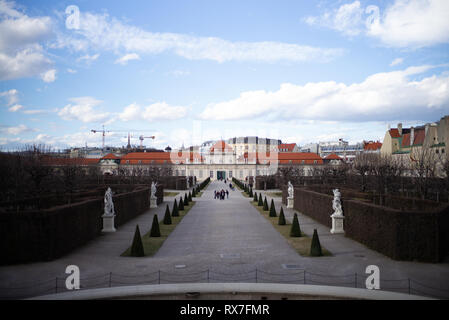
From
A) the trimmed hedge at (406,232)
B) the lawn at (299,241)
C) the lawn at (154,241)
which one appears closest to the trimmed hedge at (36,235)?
the lawn at (154,241)

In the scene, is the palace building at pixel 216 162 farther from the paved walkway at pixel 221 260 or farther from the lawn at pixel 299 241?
the paved walkway at pixel 221 260

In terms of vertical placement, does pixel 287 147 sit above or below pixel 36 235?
above

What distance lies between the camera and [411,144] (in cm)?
5759

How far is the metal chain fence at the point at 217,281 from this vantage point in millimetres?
8688

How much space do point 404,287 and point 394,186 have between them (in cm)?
2403

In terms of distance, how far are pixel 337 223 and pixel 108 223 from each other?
10.9 m

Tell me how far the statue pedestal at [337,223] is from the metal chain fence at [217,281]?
23.4ft

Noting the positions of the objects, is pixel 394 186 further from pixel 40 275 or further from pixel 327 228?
pixel 40 275

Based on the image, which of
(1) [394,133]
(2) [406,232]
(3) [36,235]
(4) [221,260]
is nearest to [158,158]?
(1) [394,133]

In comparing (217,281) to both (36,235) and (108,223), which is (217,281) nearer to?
(36,235)

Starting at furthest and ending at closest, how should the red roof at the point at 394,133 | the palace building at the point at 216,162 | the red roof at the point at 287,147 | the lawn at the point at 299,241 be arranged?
the red roof at the point at 287,147, the palace building at the point at 216,162, the red roof at the point at 394,133, the lawn at the point at 299,241

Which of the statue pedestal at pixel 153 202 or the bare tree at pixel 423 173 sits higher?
the bare tree at pixel 423 173

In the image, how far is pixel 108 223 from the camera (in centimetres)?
1775
